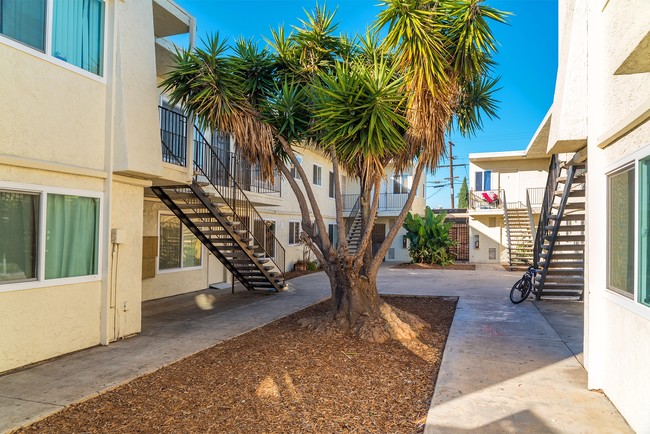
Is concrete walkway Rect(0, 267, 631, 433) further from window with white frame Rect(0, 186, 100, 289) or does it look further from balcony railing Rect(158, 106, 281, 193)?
balcony railing Rect(158, 106, 281, 193)

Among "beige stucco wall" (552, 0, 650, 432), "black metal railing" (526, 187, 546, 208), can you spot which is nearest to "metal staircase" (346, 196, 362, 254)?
"black metal railing" (526, 187, 546, 208)

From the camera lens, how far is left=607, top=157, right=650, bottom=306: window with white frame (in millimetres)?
3758

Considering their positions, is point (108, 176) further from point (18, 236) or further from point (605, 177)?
point (605, 177)

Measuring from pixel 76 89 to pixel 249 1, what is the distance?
910cm

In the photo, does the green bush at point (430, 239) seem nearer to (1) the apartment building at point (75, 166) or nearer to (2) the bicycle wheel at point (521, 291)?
(2) the bicycle wheel at point (521, 291)

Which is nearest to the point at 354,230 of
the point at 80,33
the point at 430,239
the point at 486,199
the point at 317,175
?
the point at 317,175

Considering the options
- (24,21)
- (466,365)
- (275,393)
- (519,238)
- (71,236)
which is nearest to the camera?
(275,393)

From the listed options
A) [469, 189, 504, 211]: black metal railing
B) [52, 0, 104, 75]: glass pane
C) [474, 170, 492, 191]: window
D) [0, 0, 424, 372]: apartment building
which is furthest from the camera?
[474, 170, 492, 191]: window

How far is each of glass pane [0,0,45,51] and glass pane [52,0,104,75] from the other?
0.59ft

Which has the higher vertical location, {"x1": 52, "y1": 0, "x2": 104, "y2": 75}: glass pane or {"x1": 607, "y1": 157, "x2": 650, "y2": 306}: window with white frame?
{"x1": 52, "y1": 0, "x2": 104, "y2": 75}: glass pane

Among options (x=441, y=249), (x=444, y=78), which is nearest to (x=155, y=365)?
(x=444, y=78)

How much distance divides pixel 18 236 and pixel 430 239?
17959mm

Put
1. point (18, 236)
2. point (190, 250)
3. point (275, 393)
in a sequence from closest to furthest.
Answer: point (275, 393) < point (18, 236) < point (190, 250)

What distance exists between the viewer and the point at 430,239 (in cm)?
2109
